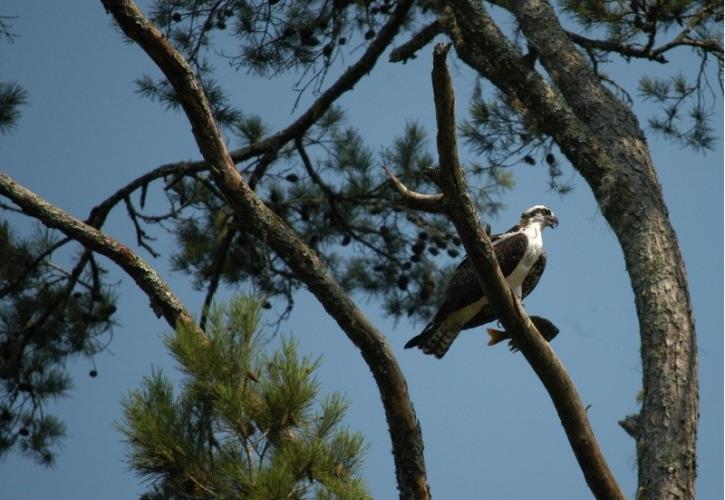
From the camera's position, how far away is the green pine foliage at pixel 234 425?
9.80ft

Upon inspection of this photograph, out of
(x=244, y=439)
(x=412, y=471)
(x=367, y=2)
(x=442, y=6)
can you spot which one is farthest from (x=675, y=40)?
(x=244, y=439)

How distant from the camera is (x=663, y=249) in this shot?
13.9ft

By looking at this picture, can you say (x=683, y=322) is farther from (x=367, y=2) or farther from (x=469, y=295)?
(x=367, y=2)

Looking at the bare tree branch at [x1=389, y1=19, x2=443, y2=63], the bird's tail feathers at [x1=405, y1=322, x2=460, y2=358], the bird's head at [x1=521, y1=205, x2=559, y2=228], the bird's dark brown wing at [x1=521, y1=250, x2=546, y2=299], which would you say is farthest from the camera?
the bare tree branch at [x1=389, y1=19, x2=443, y2=63]

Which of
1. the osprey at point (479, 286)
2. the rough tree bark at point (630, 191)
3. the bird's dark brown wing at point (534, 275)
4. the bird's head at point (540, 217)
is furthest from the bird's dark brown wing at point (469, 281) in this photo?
the rough tree bark at point (630, 191)

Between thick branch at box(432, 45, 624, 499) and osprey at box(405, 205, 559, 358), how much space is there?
3.61 feet

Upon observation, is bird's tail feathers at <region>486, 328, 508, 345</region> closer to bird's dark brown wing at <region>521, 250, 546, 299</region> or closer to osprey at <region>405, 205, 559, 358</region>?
osprey at <region>405, 205, 559, 358</region>

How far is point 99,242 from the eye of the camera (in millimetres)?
3947

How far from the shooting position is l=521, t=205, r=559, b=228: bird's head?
17.3 ft

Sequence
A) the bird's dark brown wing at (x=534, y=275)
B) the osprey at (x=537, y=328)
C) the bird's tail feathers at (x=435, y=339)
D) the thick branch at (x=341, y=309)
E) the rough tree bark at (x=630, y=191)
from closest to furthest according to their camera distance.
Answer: the thick branch at (x=341, y=309) < the rough tree bark at (x=630, y=191) < the osprey at (x=537, y=328) < the bird's tail feathers at (x=435, y=339) < the bird's dark brown wing at (x=534, y=275)

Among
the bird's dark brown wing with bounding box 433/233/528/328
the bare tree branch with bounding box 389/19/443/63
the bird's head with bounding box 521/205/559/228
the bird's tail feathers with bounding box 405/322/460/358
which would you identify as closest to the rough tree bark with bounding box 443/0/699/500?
the bare tree branch with bounding box 389/19/443/63

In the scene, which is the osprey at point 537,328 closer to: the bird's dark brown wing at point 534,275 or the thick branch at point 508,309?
the thick branch at point 508,309

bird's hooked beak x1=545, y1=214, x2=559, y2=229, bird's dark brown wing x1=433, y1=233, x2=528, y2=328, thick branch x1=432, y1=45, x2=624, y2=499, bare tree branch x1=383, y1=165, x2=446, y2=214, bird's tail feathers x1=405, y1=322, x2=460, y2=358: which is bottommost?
thick branch x1=432, y1=45, x2=624, y2=499

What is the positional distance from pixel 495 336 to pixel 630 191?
90 centimetres
